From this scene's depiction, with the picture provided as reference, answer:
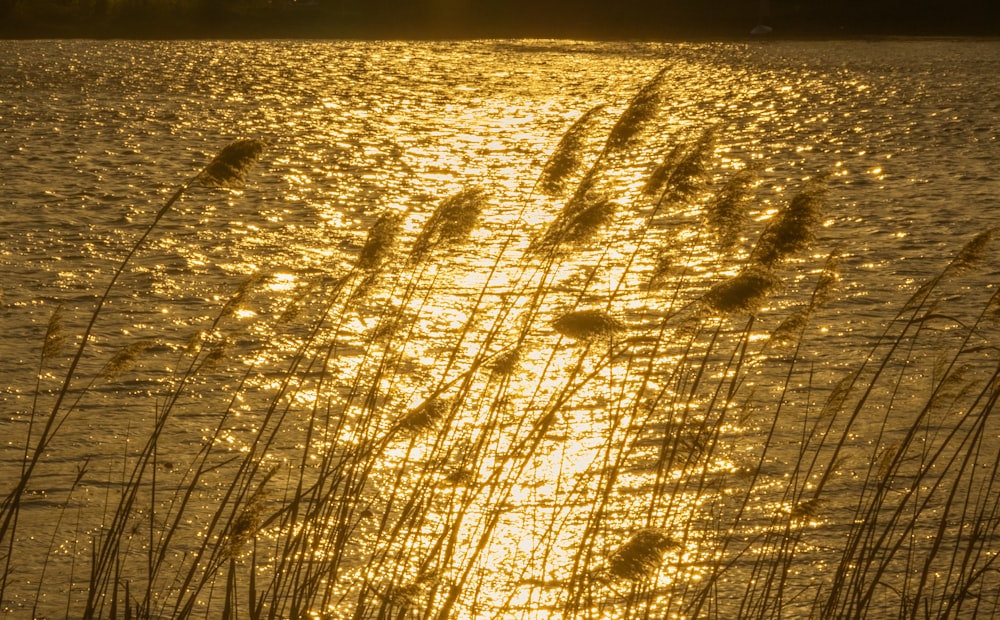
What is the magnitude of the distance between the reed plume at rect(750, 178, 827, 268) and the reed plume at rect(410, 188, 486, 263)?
2.39 feet

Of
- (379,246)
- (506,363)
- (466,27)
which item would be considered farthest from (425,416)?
(466,27)

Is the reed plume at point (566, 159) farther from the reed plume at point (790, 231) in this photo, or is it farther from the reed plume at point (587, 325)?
the reed plume at point (587, 325)

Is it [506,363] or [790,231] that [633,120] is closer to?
[790,231]

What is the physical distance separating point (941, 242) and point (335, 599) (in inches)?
246

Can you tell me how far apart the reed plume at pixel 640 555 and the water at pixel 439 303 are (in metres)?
0.28

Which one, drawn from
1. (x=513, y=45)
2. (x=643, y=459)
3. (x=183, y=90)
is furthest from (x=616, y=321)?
(x=513, y=45)

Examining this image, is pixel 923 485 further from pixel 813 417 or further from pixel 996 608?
pixel 996 608

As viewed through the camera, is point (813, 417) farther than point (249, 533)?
Yes

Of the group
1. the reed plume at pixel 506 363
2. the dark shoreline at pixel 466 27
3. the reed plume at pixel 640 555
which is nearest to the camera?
the reed plume at pixel 640 555

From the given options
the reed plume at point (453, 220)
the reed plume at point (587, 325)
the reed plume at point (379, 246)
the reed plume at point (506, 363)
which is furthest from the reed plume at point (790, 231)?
the reed plume at point (379, 246)

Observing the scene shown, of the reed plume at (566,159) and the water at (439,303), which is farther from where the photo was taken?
the water at (439,303)

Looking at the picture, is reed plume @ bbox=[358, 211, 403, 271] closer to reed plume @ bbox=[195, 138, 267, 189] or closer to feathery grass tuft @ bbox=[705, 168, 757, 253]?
reed plume @ bbox=[195, 138, 267, 189]

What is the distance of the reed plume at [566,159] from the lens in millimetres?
3730

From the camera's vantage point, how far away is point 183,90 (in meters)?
20.8
